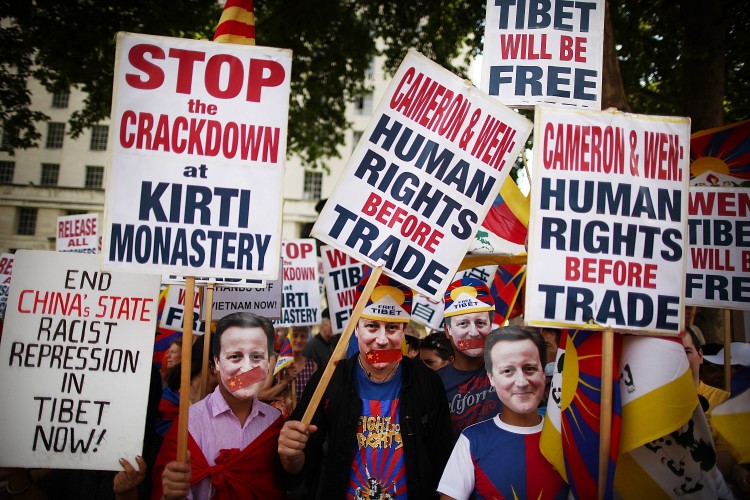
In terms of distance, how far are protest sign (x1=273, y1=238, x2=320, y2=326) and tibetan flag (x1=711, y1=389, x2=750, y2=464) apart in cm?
503

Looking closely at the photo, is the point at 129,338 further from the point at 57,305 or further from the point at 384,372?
the point at 384,372

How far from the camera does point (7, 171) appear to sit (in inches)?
1769

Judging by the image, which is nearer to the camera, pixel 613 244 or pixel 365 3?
pixel 613 244

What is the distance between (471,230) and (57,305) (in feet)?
7.51

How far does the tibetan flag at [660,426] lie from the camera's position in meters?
2.84

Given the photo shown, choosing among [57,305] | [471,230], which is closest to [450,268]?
[471,230]

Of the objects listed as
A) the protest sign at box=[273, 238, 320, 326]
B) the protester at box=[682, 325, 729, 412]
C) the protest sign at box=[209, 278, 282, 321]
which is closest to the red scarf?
the protest sign at box=[209, 278, 282, 321]

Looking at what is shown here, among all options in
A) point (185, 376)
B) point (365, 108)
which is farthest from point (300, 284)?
point (365, 108)

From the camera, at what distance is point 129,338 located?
3.09 m

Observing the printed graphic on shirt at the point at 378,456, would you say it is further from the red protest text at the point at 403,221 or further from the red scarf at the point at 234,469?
the red protest text at the point at 403,221

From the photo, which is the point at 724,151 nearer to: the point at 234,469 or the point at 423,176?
the point at 423,176

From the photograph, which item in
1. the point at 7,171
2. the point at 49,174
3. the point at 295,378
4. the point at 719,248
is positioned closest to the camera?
the point at 719,248

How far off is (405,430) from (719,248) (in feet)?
9.90

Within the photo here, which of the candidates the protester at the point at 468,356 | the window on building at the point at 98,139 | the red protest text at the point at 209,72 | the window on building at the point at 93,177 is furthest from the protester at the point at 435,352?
the window on building at the point at 98,139
